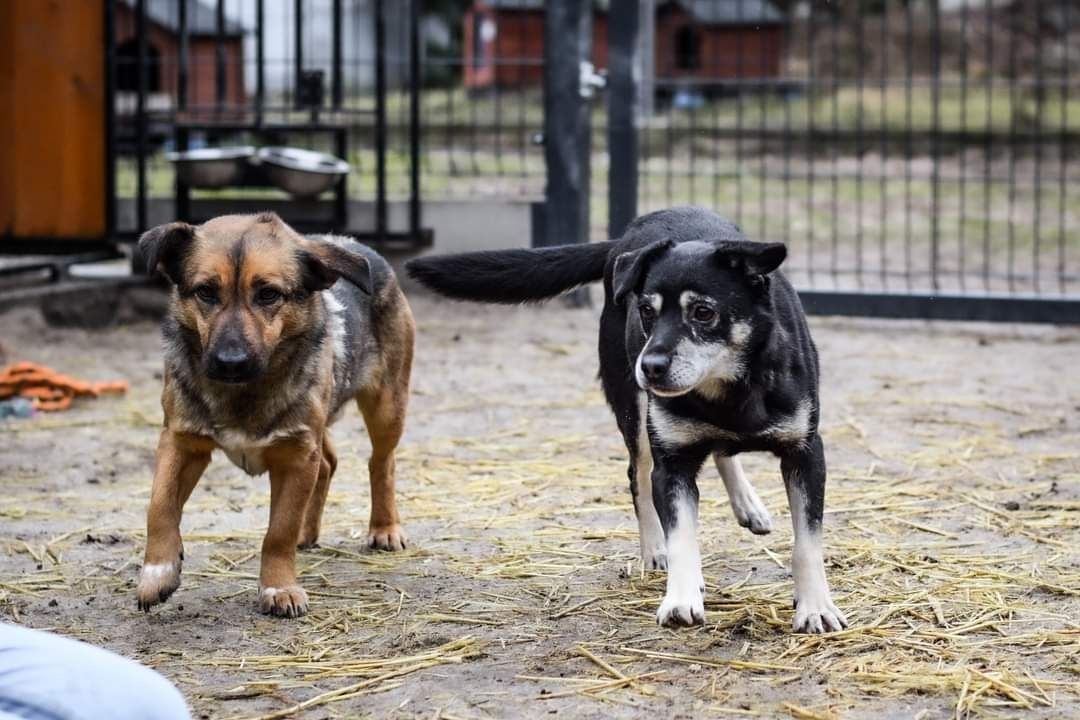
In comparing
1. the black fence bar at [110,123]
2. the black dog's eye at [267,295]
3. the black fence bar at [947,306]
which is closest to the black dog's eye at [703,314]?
the black dog's eye at [267,295]

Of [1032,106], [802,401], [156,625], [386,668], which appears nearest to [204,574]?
[156,625]

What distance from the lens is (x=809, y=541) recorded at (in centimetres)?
432

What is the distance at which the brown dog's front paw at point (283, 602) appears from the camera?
14.8 ft

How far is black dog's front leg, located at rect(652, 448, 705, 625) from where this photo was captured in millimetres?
4238

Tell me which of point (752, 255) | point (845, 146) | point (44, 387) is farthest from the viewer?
point (845, 146)

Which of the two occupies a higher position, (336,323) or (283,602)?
(336,323)

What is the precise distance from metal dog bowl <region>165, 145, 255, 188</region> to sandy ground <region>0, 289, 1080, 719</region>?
83.3 inches

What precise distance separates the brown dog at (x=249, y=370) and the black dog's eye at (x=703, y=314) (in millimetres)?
1065

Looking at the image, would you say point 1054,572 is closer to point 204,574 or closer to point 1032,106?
point 204,574

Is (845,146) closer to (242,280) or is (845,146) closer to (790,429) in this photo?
(790,429)

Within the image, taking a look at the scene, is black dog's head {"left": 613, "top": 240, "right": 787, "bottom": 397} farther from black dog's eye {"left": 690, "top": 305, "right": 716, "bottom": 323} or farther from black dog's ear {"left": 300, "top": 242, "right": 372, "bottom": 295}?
black dog's ear {"left": 300, "top": 242, "right": 372, "bottom": 295}

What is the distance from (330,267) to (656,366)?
1.12 m

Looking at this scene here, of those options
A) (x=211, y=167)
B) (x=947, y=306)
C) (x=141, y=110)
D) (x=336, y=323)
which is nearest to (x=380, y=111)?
(x=211, y=167)

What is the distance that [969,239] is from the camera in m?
14.0
